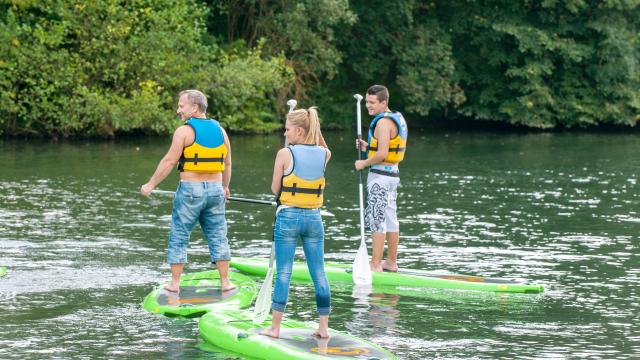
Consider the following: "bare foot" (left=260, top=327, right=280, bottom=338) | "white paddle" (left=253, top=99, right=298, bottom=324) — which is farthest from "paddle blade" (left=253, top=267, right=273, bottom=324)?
"bare foot" (left=260, top=327, right=280, bottom=338)

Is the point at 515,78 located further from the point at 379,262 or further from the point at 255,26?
the point at 379,262

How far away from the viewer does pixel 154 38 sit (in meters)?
32.0

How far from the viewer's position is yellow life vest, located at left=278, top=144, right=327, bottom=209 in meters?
9.62

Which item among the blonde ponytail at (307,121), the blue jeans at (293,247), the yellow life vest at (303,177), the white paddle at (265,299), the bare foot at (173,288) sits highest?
the blonde ponytail at (307,121)

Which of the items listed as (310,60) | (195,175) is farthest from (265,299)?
(310,60)

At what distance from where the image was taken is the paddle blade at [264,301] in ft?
33.6

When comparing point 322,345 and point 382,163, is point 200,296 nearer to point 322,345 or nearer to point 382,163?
point 322,345

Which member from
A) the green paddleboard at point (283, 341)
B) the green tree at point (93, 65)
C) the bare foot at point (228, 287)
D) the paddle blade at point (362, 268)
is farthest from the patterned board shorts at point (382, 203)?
the green tree at point (93, 65)

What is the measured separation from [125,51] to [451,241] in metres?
17.9

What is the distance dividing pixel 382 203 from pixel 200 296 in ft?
7.56

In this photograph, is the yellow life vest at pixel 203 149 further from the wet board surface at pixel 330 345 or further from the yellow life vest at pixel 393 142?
the yellow life vest at pixel 393 142

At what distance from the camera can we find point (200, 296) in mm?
11594

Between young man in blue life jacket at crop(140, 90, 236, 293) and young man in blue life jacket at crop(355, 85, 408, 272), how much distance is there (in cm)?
174

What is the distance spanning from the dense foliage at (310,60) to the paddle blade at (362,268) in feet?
61.9
